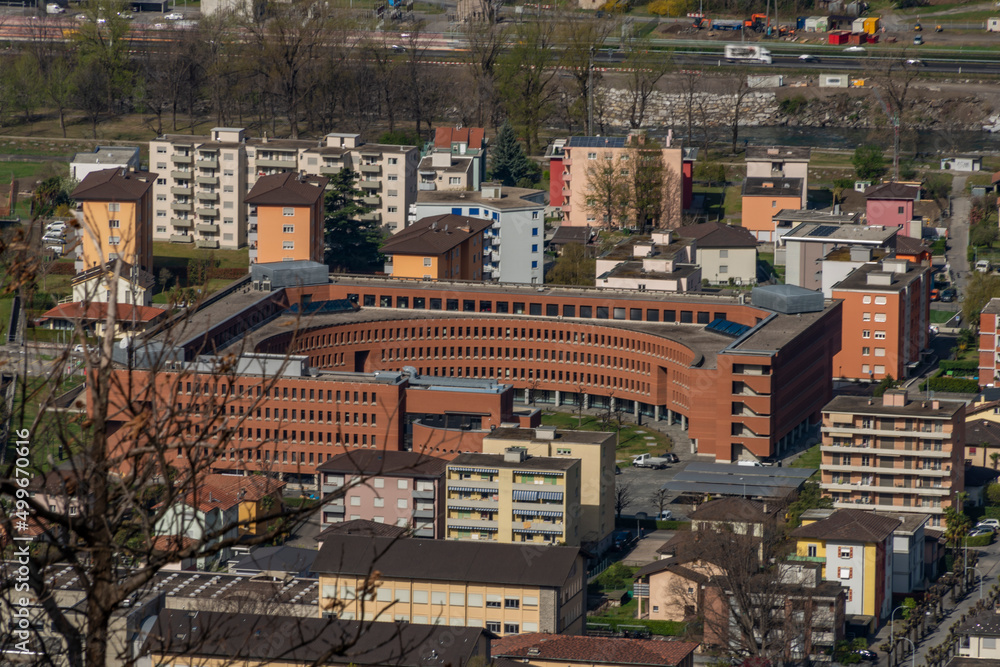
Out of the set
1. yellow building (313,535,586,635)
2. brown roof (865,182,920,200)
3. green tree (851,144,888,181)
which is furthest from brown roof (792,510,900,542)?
green tree (851,144,888,181)

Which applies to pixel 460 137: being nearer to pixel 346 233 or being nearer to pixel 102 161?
pixel 346 233

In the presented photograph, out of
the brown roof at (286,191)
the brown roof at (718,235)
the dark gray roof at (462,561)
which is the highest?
the brown roof at (286,191)

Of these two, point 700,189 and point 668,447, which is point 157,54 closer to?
point 700,189

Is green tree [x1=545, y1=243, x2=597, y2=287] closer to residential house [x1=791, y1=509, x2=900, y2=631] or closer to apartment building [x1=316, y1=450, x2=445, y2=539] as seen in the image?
apartment building [x1=316, y1=450, x2=445, y2=539]

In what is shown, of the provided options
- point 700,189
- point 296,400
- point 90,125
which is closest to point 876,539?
point 296,400

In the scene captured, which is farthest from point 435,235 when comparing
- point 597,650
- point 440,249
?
point 597,650

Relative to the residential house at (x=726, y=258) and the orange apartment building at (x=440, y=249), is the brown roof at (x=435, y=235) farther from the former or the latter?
the residential house at (x=726, y=258)

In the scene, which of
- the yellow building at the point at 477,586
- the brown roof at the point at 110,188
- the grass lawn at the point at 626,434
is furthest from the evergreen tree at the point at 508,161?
the yellow building at the point at 477,586
